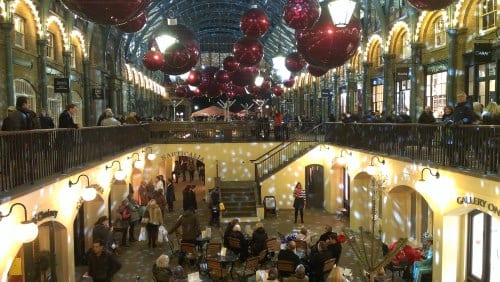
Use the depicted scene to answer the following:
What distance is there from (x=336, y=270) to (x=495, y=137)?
12.7 feet

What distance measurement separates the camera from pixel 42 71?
57.1 ft

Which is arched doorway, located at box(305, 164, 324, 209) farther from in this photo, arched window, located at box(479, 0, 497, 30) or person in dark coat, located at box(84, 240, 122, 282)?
person in dark coat, located at box(84, 240, 122, 282)

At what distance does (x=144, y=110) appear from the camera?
133 feet

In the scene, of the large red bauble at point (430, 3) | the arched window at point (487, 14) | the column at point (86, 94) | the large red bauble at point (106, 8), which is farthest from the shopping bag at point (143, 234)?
the arched window at point (487, 14)

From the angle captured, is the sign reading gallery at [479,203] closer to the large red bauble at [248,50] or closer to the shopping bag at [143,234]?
the large red bauble at [248,50]

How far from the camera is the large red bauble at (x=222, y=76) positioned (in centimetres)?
1968

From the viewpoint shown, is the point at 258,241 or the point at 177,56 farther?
the point at 258,241

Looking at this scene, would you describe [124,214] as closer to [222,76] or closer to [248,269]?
[248,269]

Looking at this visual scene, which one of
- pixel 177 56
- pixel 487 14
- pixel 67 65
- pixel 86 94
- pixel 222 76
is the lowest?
pixel 177 56

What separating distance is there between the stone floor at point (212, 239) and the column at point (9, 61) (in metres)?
5.94

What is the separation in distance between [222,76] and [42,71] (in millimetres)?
7030

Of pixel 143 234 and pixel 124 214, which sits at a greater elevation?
pixel 124 214

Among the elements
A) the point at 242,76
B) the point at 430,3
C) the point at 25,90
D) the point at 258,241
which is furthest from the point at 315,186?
the point at 430,3

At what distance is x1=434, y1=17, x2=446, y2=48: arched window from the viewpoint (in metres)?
16.8
